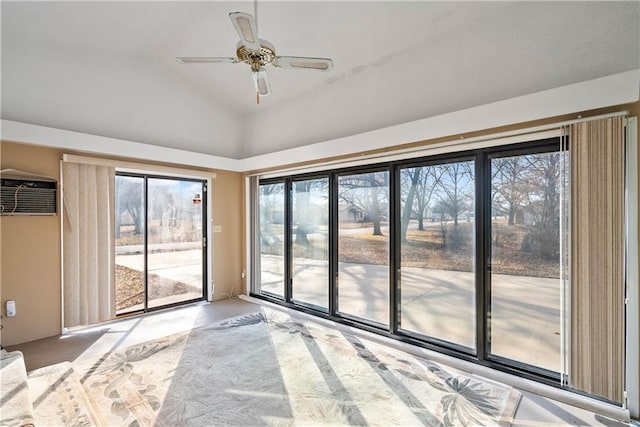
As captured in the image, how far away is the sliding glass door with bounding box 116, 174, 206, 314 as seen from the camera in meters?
4.20

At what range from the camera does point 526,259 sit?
105 inches

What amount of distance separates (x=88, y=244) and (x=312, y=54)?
3.57 metres

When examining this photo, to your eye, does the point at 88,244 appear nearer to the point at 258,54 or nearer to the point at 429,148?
the point at 258,54

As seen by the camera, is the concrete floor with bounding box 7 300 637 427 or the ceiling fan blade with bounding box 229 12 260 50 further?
the concrete floor with bounding box 7 300 637 427

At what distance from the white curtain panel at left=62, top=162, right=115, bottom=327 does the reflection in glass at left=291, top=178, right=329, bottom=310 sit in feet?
8.02

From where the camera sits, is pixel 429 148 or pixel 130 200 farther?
pixel 130 200

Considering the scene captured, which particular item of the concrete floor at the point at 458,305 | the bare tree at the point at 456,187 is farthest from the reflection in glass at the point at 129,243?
the bare tree at the point at 456,187

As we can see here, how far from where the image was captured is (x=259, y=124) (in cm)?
510

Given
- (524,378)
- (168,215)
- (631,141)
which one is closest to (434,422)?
(524,378)

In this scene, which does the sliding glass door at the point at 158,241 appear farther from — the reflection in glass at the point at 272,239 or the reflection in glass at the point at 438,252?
the reflection in glass at the point at 438,252

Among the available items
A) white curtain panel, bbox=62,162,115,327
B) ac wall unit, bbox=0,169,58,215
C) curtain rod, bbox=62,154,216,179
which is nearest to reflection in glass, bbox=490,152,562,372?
curtain rod, bbox=62,154,216,179

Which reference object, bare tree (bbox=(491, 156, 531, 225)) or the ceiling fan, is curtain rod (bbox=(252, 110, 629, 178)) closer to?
bare tree (bbox=(491, 156, 531, 225))

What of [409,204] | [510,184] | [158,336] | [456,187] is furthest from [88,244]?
[510,184]

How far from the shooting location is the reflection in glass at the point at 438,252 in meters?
3.00
